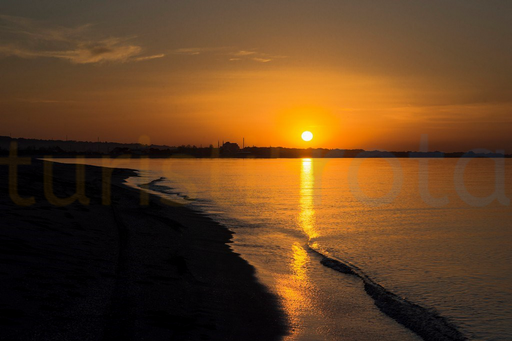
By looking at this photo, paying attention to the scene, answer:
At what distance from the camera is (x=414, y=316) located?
10.2 m

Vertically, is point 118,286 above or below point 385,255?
above

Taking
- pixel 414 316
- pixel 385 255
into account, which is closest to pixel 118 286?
pixel 414 316

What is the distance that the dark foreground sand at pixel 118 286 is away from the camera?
7.50 m

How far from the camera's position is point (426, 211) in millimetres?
33062

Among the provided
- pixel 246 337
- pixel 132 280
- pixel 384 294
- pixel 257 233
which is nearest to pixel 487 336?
pixel 384 294

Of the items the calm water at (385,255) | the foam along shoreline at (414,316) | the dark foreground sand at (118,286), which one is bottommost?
the calm water at (385,255)

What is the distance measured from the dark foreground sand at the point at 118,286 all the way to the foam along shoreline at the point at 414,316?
2.98 meters

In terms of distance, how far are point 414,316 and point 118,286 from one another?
722cm

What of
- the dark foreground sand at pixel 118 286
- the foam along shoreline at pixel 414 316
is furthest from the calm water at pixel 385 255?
the dark foreground sand at pixel 118 286

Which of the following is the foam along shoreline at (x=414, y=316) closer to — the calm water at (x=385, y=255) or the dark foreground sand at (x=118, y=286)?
the calm water at (x=385, y=255)

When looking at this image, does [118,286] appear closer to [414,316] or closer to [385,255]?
[414,316]

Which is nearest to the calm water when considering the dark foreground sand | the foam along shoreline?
the foam along shoreline

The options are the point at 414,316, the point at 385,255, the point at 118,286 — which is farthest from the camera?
the point at 385,255

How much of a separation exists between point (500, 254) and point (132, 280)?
15.6m
